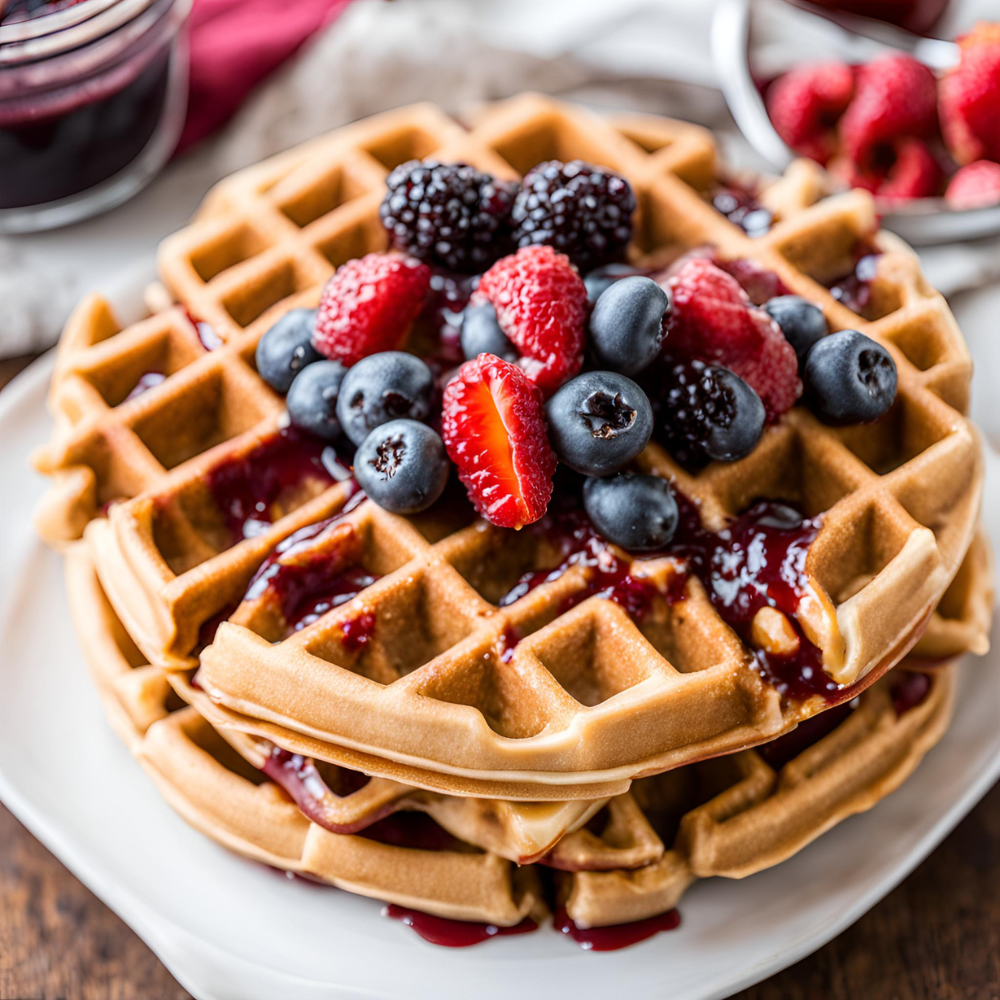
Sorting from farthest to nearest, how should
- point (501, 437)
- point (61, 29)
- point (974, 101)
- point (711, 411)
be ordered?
point (974, 101) → point (61, 29) → point (711, 411) → point (501, 437)

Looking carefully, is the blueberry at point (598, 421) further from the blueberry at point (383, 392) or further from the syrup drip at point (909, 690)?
the syrup drip at point (909, 690)

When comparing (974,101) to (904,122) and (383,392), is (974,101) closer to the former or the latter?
(904,122)

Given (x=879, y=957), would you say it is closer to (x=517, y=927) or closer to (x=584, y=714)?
(x=517, y=927)

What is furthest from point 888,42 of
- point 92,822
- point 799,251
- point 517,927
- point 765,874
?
point 92,822

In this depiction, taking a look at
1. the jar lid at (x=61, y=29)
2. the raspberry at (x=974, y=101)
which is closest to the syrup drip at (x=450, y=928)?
the jar lid at (x=61, y=29)

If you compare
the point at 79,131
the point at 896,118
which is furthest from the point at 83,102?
the point at 896,118

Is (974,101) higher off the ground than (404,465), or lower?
lower
